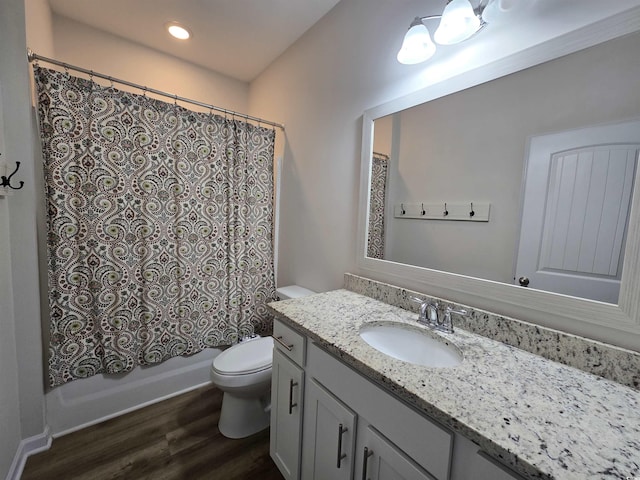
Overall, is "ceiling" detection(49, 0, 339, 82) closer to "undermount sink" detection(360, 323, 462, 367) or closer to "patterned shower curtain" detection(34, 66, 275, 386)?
"patterned shower curtain" detection(34, 66, 275, 386)

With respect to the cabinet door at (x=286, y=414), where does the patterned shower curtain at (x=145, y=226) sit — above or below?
above

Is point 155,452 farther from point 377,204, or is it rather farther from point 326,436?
point 377,204

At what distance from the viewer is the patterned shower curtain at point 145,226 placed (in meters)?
1.41

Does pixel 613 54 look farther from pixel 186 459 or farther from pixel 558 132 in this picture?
pixel 186 459

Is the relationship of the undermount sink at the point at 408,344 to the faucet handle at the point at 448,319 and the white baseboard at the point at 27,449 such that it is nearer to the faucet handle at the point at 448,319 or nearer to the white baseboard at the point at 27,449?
the faucet handle at the point at 448,319

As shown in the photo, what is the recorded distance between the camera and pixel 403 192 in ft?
4.41

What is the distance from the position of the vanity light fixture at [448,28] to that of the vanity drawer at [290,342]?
4.30 ft

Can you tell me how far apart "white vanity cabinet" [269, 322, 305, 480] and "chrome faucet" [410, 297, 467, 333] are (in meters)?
0.51

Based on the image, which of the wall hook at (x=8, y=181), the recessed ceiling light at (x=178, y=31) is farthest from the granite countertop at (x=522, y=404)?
the recessed ceiling light at (x=178, y=31)

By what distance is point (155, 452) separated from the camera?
1.40 metres

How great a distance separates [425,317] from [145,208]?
1.70 m

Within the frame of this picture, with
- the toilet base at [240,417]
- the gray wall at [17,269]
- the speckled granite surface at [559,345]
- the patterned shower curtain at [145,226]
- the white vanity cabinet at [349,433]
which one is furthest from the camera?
the toilet base at [240,417]

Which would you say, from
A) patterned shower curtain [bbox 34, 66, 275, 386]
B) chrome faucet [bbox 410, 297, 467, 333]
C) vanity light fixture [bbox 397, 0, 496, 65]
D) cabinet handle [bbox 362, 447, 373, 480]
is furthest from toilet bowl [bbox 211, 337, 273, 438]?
vanity light fixture [bbox 397, 0, 496, 65]

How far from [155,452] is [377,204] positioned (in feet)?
5.84
